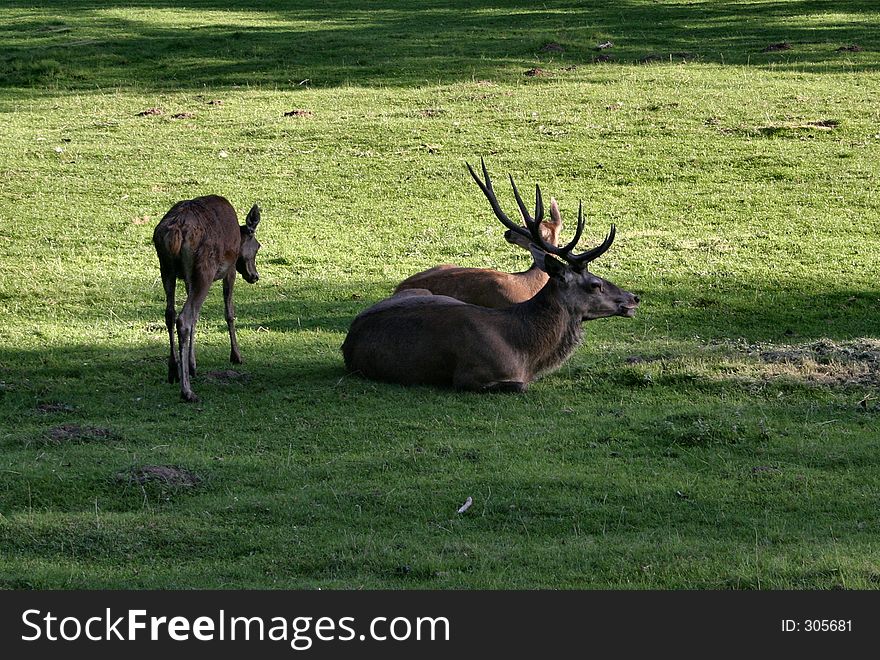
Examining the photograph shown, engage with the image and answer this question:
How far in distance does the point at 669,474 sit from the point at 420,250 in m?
8.90

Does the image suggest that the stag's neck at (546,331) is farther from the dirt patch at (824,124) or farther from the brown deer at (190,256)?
the dirt patch at (824,124)

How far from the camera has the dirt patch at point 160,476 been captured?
8430mm

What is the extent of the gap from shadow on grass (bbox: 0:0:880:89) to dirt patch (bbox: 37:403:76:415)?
18027mm

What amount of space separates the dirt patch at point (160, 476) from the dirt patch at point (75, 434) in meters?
1.11

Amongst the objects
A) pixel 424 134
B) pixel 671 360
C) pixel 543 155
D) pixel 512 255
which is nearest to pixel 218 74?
pixel 424 134

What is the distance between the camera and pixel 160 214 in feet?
62.8

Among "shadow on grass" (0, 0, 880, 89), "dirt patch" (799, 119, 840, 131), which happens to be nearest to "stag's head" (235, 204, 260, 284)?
"dirt patch" (799, 119, 840, 131)

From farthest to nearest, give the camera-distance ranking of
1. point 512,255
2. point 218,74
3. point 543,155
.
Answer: point 218,74, point 543,155, point 512,255

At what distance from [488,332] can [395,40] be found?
2117cm

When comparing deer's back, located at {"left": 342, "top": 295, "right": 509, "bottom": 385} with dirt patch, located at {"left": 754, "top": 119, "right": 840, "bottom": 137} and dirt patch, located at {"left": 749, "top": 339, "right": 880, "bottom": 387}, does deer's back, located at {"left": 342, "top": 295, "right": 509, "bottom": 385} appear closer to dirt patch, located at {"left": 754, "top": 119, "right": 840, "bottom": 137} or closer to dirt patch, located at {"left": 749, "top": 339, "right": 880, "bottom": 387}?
dirt patch, located at {"left": 749, "top": 339, "right": 880, "bottom": 387}

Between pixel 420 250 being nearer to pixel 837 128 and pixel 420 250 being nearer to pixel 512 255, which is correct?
pixel 512 255

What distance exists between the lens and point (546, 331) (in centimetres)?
1155

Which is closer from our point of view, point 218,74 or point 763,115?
point 763,115

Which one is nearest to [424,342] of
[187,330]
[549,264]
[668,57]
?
[549,264]
